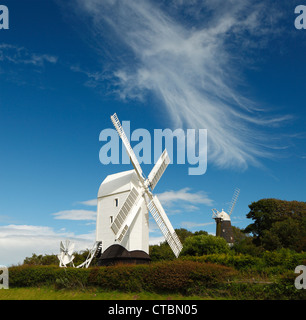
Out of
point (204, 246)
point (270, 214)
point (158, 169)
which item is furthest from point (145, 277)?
point (270, 214)

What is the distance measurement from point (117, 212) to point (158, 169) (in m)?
4.72

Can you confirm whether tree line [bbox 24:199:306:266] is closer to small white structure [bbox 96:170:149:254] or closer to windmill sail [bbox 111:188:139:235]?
small white structure [bbox 96:170:149:254]

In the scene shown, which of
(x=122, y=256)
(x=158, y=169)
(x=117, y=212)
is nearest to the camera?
(x=122, y=256)

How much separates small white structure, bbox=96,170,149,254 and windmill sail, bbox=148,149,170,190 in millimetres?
1157

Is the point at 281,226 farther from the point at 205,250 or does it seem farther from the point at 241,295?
the point at 241,295

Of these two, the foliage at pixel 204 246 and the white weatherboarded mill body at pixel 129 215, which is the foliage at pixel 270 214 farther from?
the white weatherboarded mill body at pixel 129 215

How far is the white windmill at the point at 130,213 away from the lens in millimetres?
21609

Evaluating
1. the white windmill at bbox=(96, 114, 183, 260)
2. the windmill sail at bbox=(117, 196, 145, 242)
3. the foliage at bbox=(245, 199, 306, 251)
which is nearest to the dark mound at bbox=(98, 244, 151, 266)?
the white windmill at bbox=(96, 114, 183, 260)

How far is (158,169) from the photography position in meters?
24.3

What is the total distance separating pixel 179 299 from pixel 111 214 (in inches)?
476

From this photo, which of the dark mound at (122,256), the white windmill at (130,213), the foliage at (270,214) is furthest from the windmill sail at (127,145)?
the foliage at (270,214)

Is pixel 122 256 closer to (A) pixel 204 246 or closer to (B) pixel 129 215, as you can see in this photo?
(B) pixel 129 215

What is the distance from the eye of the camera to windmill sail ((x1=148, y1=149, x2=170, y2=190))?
23.8m
